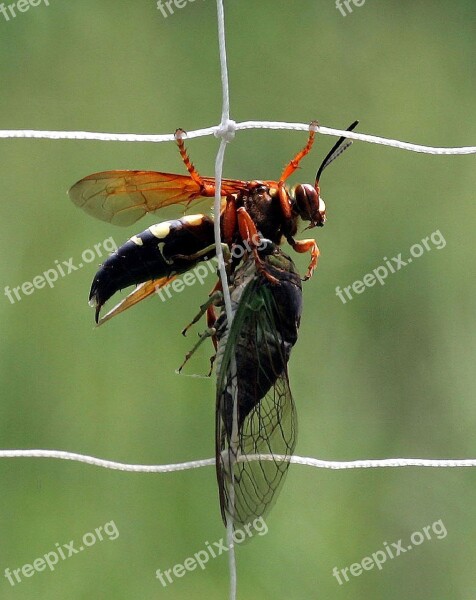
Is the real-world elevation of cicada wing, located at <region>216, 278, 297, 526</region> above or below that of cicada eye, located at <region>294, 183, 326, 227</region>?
below

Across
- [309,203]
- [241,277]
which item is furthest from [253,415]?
[309,203]

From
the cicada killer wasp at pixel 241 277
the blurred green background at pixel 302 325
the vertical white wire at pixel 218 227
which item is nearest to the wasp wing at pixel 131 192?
the cicada killer wasp at pixel 241 277

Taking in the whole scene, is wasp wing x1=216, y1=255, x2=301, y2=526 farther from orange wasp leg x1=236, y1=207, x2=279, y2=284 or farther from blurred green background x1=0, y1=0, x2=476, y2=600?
blurred green background x1=0, y1=0, x2=476, y2=600

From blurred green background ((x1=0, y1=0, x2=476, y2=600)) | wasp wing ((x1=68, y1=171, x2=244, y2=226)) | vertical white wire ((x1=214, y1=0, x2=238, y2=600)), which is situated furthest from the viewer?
blurred green background ((x1=0, y1=0, x2=476, y2=600))

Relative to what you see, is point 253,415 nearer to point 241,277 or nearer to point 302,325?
point 241,277

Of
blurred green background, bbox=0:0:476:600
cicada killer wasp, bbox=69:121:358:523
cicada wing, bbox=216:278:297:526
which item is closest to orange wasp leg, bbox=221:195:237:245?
cicada killer wasp, bbox=69:121:358:523

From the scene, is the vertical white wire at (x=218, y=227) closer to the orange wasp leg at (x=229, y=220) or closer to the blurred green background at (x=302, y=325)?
the orange wasp leg at (x=229, y=220)

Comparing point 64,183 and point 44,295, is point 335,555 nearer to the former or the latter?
point 44,295

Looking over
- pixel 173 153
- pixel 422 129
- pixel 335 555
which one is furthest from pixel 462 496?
pixel 422 129
